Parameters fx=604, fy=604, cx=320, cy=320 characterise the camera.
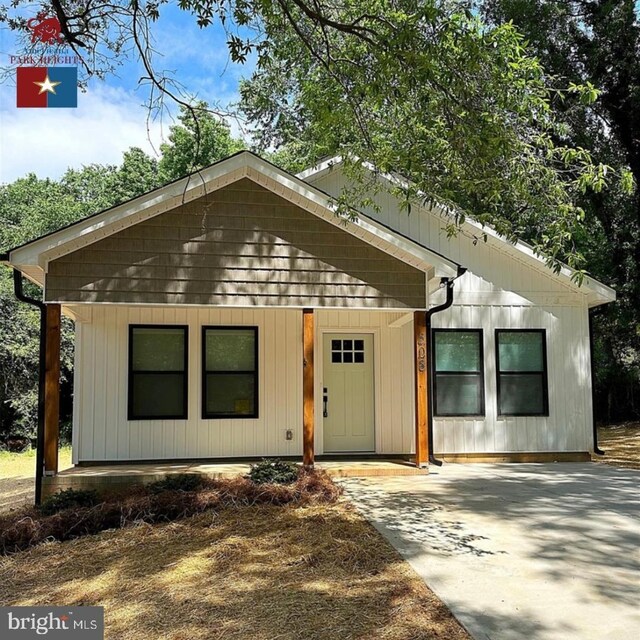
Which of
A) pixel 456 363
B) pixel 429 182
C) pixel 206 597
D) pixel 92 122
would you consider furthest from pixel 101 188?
pixel 206 597

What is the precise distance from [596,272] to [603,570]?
1304 cm

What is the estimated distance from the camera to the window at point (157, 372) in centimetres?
953

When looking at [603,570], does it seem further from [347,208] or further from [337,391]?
[337,391]

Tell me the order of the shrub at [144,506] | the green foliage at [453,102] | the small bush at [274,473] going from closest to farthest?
the green foliage at [453,102]
the shrub at [144,506]
the small bush at [274,473]

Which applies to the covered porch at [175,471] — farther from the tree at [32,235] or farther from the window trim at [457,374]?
the tree at [32,235]

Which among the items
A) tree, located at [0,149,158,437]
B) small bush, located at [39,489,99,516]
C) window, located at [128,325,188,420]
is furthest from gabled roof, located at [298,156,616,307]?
tree, located at [0,149,158,437]

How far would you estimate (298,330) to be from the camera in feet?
33.1

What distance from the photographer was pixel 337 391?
10.2m

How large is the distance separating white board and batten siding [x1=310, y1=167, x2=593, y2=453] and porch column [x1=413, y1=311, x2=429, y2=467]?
1596 mm

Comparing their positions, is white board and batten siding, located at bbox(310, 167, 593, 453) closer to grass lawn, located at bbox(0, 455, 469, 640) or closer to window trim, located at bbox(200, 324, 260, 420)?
window trim, located at bbox(200, 324, 260, 420)

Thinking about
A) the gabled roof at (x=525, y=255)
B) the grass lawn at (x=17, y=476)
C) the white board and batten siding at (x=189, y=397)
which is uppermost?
the gabled roof at (x=525, y=255)

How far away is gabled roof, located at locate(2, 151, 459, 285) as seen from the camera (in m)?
7.65

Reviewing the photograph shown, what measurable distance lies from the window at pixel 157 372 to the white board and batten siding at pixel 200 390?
102mm

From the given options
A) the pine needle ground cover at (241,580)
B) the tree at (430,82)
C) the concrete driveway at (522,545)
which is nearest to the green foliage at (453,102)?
the tree at (430,82)
